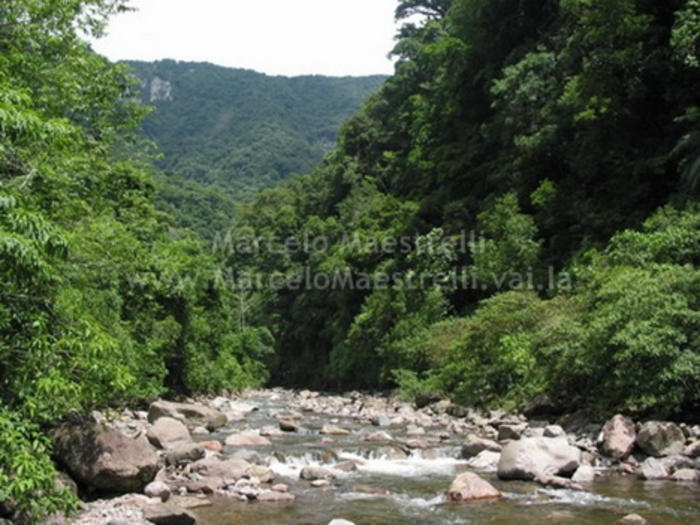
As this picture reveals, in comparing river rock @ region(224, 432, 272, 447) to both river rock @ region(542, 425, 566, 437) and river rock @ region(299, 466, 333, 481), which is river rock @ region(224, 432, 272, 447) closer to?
river rock @ region(299, 466, 333, 481)

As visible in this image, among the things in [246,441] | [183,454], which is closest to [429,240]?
[246,441]

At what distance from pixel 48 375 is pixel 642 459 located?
1090 cm

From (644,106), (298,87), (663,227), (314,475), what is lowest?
(314,475)

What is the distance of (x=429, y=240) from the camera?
35219 millimetres

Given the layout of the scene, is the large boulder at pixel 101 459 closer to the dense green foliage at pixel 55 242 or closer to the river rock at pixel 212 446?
the dense green foliage at pixel 55 242

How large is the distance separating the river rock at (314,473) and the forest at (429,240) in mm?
4070

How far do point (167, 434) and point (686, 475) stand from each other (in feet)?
33.8

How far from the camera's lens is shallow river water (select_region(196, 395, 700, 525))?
9.84 metres

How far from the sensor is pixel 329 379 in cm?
5228

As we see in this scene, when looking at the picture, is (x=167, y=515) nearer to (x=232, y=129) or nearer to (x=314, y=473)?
(x=314, y=473)

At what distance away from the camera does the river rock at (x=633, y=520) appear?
927 centimetres

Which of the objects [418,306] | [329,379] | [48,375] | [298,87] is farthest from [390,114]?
[298,87]

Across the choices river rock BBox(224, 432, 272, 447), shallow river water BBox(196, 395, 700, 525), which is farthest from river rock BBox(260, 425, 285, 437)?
shallow river water BBox(196, 395, 700, 525)

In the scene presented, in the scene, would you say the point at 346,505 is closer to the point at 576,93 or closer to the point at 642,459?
the point at 642,459
